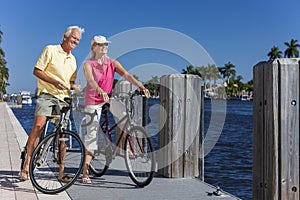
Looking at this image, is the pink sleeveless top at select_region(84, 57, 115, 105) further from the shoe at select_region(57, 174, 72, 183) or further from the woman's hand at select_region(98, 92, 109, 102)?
the shoe at select_region(57, 174, 72, 183)

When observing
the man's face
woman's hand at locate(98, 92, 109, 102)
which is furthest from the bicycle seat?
the man's face

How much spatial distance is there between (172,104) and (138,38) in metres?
1.59

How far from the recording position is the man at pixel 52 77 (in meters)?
5.30

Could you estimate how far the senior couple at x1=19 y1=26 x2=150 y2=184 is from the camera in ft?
17.5

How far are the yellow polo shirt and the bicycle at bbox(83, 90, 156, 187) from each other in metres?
0.56

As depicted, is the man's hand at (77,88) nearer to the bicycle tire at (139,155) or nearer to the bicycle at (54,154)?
the bicycle at (54,154)

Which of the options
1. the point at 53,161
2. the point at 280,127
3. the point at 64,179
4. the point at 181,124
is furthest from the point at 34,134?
the point at 280,127

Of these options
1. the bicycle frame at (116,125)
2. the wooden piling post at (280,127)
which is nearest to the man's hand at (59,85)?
the bicycle frame at (116,125)

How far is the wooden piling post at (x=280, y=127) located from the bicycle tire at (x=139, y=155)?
2127 millimetres

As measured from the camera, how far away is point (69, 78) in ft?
18.2

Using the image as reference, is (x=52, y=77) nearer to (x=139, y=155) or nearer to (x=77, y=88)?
(x=77, y=88)

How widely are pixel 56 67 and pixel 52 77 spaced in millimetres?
143

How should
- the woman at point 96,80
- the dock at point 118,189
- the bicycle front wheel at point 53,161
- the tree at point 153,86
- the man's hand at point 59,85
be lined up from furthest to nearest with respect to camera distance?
the tree at point 153,86, the woman at point 96,80, the man's hand at point 59,85, the bicycle front wheel at point 53,161, the dock at point 118,189

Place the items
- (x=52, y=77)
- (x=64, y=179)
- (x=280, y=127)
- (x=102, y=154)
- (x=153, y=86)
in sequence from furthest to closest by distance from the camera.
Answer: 1. (x=153, y=86)
2. (x=102, y=154)
3. (x=64, y=179)
4. (x=52, y=77)
5. (x=280, y=127)
